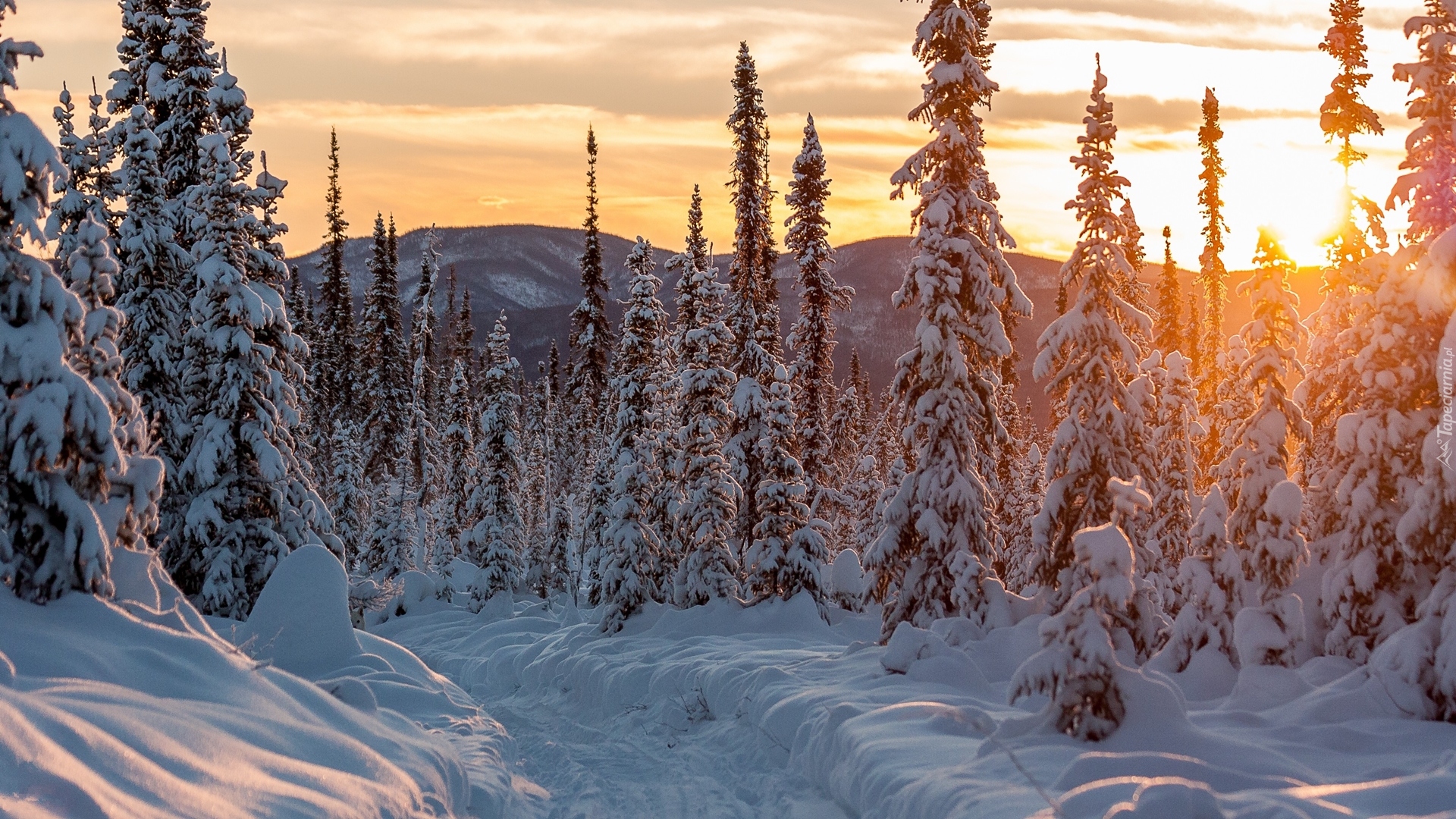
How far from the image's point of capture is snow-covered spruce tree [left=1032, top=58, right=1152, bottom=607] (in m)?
20.2

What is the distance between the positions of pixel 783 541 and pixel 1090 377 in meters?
9.69

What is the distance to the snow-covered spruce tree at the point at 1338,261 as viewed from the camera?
74.6 feet

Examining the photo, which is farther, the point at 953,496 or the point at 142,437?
the point at 953,496

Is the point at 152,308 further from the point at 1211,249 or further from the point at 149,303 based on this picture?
the point at 1211,249

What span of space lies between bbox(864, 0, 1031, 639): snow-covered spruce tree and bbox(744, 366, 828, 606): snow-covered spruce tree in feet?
15.5

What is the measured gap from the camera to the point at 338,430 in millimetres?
47875

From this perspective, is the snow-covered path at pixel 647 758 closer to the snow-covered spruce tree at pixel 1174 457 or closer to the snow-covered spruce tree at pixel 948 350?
the snow-covered spruce tree at pixel 948 350

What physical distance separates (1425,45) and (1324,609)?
10165 millimetres

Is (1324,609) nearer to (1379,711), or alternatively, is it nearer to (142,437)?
(1379,711)

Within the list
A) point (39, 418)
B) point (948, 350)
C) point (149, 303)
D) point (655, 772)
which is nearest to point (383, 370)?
point (149, 303)

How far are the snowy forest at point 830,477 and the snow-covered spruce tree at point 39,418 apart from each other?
0.13 feet

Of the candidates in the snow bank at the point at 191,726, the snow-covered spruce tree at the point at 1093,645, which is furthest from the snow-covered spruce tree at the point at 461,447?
the snow-covered spruce tree at the point at 1093,645

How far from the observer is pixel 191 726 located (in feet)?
25.4

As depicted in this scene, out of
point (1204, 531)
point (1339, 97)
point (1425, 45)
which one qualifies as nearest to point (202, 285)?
point (1204, 531)
